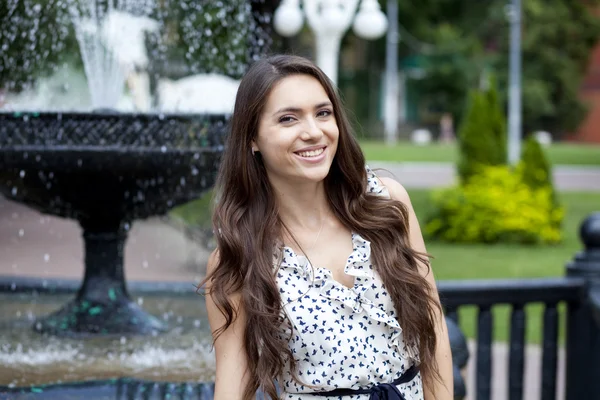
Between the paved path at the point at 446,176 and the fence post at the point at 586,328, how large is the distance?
13666mm

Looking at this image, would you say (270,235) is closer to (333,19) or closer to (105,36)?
(105,36)

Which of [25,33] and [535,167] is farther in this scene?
[535,167]

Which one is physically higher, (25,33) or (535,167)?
(25,33)

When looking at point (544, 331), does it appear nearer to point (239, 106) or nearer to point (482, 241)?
point (239, 106)

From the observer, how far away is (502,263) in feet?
37.4

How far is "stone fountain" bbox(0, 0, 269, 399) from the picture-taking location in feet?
10.7

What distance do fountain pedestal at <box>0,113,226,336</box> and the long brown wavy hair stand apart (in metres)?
1.19

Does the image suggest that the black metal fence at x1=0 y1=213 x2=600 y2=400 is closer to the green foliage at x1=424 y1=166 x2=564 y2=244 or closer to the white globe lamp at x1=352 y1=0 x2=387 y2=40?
the white globe lamp at x1=352 y1=0 x2=387 y2=40

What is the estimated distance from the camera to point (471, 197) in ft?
44.6

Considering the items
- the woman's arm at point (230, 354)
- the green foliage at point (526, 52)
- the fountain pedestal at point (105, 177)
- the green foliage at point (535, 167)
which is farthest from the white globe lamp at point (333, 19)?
the green foliage at point (526, 52)

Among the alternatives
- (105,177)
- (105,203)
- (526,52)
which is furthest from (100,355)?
(526,52)

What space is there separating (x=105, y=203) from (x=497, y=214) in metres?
10.3

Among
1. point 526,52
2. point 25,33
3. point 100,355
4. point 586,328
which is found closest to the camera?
point 100,355

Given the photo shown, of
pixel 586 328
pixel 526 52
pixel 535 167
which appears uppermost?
pixel 586 328
